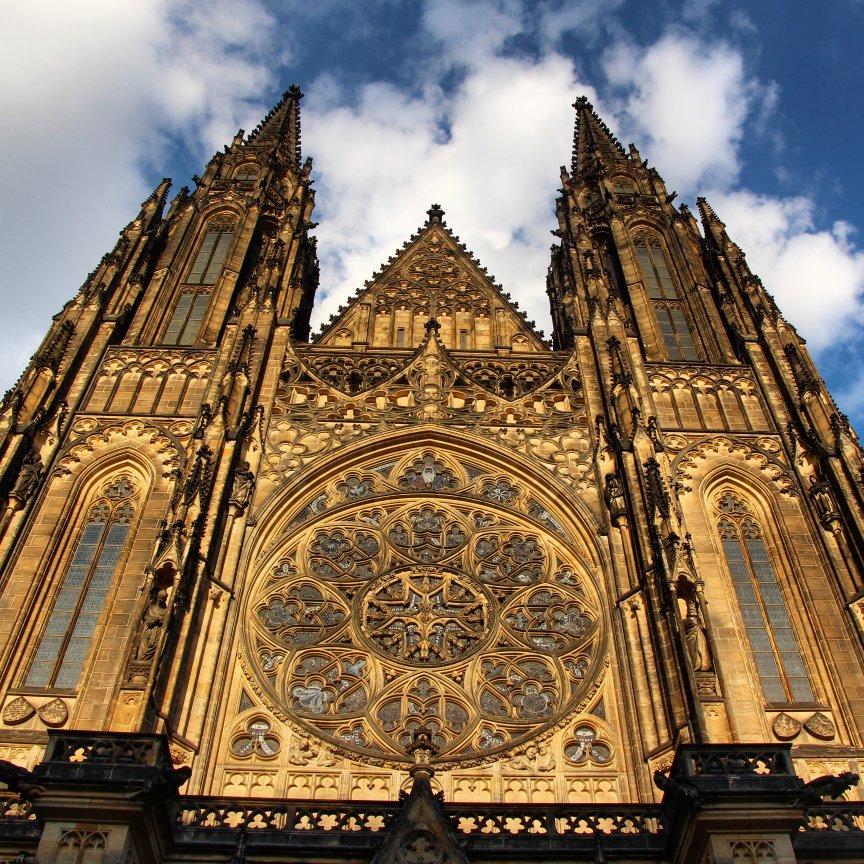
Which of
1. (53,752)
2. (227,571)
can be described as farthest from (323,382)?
(53,752)

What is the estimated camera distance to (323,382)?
19.4m

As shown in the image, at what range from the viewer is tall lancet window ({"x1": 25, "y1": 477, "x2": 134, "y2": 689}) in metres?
14.3

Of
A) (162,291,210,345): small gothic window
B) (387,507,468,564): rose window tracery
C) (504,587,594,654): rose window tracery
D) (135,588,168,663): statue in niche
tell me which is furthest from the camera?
(162,291,210,345): small gothic window

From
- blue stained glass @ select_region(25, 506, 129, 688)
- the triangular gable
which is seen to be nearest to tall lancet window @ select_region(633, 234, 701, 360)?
the triangular gable

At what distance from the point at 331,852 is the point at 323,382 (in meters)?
9.96

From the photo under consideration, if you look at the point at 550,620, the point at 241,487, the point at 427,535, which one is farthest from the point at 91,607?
the point at 550,620

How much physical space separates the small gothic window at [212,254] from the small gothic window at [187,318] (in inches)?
24.5

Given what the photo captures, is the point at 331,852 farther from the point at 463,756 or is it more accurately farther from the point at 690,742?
the point at 690,742

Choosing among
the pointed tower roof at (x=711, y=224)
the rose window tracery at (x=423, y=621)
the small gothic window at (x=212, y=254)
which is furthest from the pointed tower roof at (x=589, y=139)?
the rose window tracery at (x=423, y=621)

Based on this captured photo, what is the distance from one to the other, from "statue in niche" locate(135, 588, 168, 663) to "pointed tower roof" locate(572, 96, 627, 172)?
20.9 meters

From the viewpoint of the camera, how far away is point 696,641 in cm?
1305

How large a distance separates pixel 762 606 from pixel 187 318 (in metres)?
12.9

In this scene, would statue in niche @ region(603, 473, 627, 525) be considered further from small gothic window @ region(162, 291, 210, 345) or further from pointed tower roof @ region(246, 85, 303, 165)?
pointed tower roof @ region(246, 85, 303, 165)

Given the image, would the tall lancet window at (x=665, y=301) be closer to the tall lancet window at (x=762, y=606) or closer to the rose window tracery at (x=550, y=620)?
the tall lancet window at (x=762, y=606)
